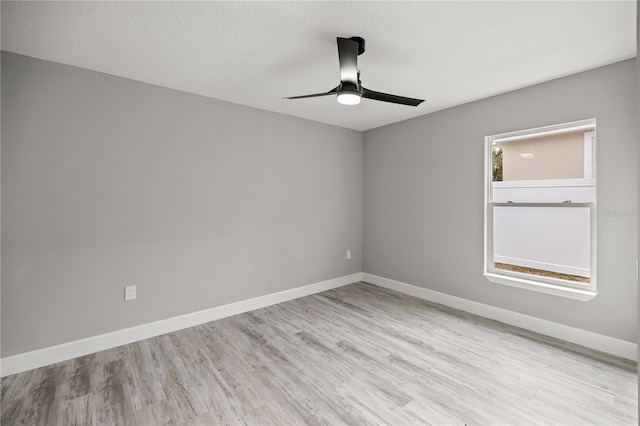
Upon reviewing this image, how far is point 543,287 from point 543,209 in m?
0.81

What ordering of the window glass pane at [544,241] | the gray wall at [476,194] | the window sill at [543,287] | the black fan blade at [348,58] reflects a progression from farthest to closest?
1. the window glass pane at [544,241]
2. the window sill at [543,287]
3. the gray wall at [476,194]
4. the black fan blade at [348,58]

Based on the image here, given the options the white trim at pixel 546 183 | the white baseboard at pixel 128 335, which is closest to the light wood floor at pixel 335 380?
the white baseboard at pixel 128 335

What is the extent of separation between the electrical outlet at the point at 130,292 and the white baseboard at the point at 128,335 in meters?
0.30

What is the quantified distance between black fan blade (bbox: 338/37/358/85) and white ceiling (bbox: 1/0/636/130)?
109 millimetres

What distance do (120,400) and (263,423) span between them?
105 centimetres

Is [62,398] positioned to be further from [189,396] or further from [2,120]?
[2,120]

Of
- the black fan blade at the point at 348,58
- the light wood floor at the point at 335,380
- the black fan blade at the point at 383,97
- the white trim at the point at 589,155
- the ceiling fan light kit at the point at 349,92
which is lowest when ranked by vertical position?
the light wood floor at the point at 335,380

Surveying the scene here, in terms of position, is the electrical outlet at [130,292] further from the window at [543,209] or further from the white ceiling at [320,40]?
the window at [543,209]

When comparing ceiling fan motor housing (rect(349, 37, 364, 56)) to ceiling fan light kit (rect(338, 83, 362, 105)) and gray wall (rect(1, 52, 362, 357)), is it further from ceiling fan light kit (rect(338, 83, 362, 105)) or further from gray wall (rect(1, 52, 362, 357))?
gray wall (rect(1, 52, 362, 357))

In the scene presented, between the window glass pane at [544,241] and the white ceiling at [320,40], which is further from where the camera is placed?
the window glass pane at [544,241]

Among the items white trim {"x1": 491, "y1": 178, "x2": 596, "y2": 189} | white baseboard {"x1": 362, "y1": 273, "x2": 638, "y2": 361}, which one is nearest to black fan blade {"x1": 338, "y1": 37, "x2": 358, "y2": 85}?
white trim {"x1": 491, "y1": 178, "x2": 596, "y2": 189}

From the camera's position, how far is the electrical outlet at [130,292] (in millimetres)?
2785

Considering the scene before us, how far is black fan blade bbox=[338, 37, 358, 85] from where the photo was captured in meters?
2.00

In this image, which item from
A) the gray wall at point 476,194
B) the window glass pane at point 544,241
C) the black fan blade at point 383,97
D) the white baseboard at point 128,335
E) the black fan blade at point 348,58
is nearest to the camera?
the black fan blade at point 348,58
